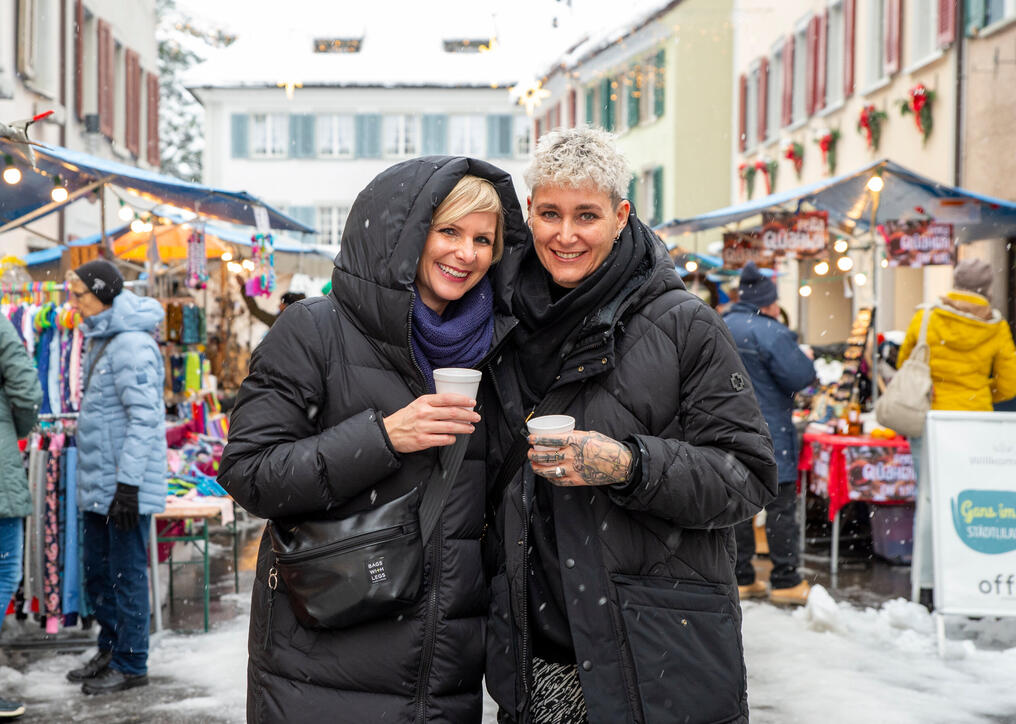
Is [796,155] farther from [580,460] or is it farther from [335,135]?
[335,135]

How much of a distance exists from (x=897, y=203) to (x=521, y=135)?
2979 cm

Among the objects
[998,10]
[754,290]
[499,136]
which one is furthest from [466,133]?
[754,290]

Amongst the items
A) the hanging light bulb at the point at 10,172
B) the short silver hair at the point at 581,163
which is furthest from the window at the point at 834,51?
the short silver hair at the point at 581,163

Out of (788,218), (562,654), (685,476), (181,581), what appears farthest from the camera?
(788,218)

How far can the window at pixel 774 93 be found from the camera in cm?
2134

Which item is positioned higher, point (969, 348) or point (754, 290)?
point (754, 290)

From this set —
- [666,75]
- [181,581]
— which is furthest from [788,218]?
[666,75]

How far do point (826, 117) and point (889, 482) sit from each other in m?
11.4

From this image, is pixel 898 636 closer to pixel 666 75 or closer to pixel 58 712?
pixel 58 712

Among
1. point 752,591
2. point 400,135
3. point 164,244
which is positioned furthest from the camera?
point 400,135

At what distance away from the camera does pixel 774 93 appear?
21562mm

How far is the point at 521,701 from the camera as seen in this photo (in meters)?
2.45

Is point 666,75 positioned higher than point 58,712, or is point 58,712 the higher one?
point 666,75

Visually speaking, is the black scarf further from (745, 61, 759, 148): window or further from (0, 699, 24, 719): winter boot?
(745, 61, 759, 148): window
